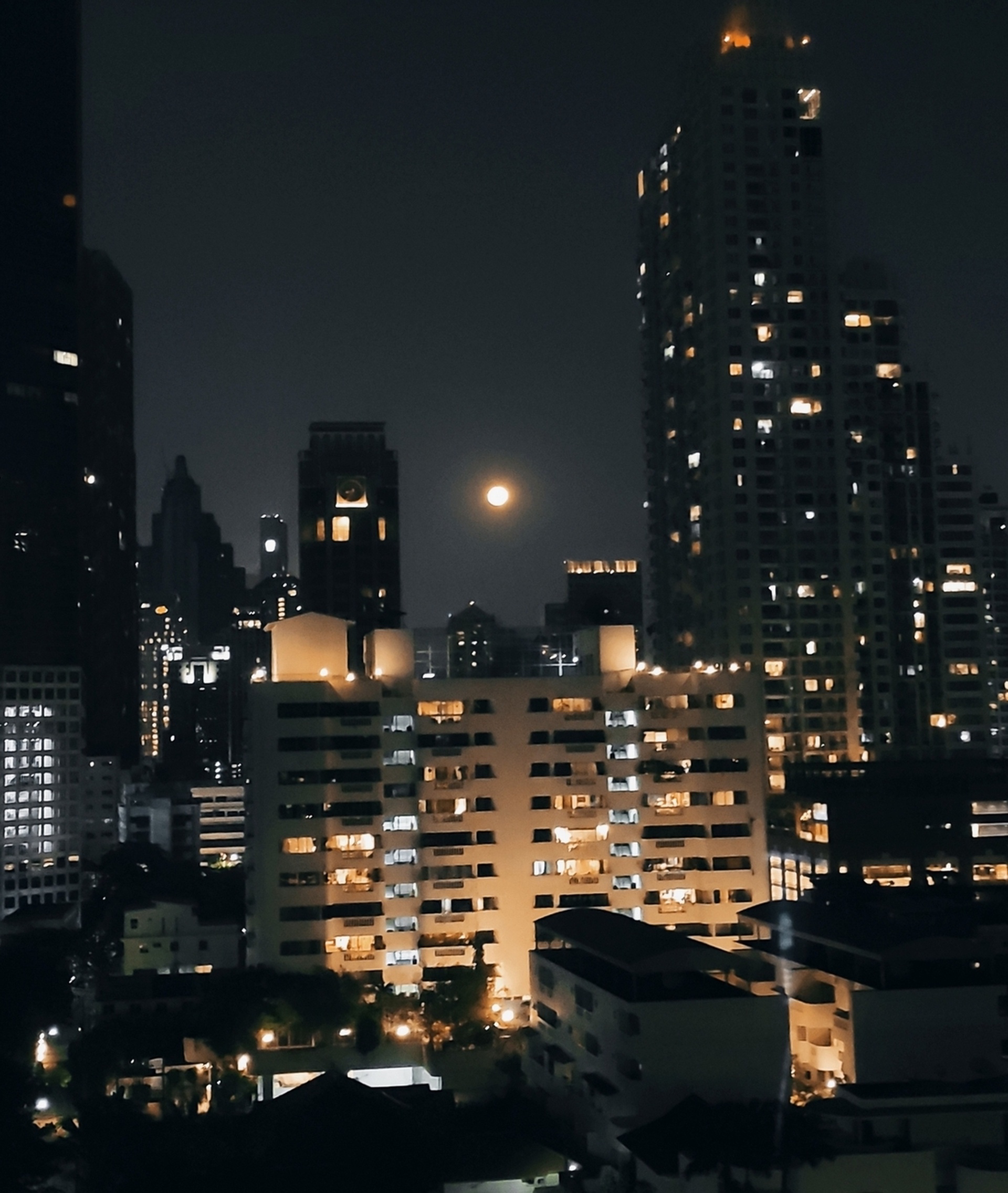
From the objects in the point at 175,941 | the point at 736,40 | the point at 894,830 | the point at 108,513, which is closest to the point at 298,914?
the point at 175,941

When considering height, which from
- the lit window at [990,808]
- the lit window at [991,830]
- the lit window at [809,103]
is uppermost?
the lit window at [809,103]

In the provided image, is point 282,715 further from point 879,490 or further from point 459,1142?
point 879,490

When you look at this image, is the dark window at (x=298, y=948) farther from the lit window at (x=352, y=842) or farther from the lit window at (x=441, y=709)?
the lit window at (x=441, y=709)

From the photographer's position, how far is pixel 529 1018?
3644 centimetres

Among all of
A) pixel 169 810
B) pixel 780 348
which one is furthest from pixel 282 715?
pixel 169 810

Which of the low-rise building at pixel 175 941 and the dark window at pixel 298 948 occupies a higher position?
the dark window at pixel 298 948

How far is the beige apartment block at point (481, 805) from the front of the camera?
1475 inches

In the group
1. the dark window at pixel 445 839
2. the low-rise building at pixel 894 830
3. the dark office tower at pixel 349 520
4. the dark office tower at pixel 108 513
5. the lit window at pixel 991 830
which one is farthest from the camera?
the dark office tower at pixel 349 520

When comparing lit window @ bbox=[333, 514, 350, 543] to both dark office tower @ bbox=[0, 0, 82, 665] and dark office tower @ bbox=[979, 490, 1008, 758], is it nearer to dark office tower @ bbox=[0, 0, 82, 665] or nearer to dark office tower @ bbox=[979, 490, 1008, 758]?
dark office tower @ bbox=[0, 0, 82, 665]

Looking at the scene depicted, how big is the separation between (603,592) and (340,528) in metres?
27.1

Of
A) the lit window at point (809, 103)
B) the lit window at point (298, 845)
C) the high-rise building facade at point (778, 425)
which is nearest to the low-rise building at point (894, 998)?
the lit window at point (298, 845)

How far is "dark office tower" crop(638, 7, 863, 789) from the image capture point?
192 ft

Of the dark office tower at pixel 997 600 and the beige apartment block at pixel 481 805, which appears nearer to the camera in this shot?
the beige apartment block at pixel 481 805

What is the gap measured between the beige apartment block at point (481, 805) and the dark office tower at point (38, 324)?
3150 centimetres
